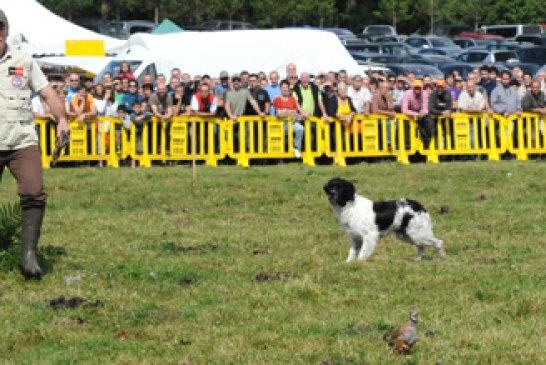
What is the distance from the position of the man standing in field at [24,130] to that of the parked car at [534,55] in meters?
33.8

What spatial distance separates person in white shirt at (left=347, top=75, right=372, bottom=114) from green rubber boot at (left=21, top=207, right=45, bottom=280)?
1435 cm

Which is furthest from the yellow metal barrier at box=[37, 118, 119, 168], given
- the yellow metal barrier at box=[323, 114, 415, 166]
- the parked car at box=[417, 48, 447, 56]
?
the parked car at box=[417, 48, 447, 56]

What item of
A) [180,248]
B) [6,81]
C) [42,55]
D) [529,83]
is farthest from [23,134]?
[42,55]

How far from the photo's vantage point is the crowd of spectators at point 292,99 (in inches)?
910

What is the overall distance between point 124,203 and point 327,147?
24.2 ft

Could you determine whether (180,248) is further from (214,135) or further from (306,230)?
(214,135)

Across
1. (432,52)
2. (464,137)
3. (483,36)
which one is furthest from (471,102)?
(483,36)

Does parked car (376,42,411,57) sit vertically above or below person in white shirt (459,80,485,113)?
above

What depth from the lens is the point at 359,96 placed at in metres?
24.1

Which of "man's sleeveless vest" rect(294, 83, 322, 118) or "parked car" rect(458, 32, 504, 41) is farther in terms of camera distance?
"parked car" rect(458, 32, 504, 41)

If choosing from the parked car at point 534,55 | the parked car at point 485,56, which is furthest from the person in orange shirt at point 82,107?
the parked car at point 485,56

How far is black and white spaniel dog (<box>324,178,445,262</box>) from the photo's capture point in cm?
1175

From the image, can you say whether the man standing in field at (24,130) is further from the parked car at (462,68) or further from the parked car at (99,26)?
the parked car at (99,26)

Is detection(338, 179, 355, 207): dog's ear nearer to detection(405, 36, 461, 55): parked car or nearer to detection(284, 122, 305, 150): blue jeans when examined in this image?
detection(284, 122, 305, 150): blue jeans
